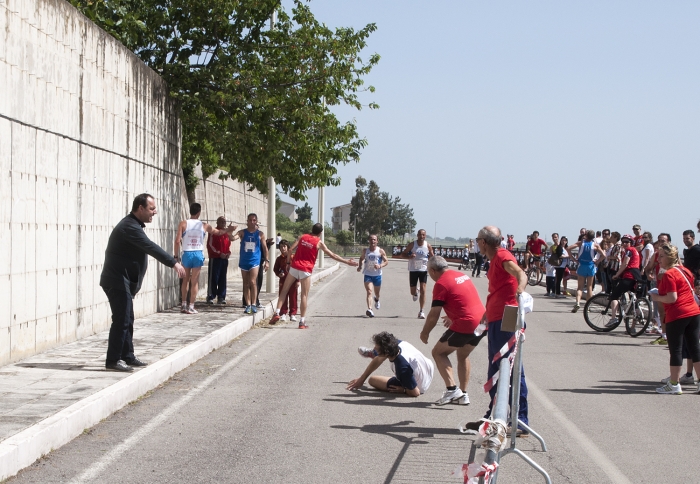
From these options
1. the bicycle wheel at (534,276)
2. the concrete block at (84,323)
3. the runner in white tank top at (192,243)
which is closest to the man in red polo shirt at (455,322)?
the concrete block at (84,323)

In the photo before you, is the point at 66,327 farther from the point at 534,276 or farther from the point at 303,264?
the point at 534,276

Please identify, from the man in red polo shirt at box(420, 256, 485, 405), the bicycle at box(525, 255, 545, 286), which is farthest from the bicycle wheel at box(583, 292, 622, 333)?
the bicycle at box(525, 255, 545, 286)

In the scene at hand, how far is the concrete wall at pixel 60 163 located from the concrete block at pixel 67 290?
13 mm

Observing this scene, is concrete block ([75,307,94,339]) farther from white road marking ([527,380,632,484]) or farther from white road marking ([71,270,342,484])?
white road marking ([527,380,632,484])

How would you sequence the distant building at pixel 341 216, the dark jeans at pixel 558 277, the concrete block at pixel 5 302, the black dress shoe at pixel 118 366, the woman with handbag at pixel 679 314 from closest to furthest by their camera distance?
1. the black dress shoe at pixel 118 366
2. the concrete block at pixel 5 302
3. the woman with handbag at pixel 679 314
4. the dark jeans at pixel 558 277
5. the distant building at pixel 341 216

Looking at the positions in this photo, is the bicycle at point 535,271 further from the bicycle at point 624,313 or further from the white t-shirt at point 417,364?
the white t-shirt at point 417,364

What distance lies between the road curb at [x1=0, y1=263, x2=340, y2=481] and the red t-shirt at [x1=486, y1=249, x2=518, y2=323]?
139 inches

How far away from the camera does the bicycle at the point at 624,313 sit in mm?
15367

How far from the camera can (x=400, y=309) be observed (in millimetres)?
19609

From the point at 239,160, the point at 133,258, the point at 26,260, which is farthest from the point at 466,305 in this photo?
the point at 239,160

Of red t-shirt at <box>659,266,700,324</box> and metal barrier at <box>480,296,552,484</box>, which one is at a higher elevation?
red t-shirt at <box>659,266,700,324</box>

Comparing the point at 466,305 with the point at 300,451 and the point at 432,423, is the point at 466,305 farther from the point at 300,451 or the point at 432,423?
the point at 300,451

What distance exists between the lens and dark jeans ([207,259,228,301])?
17.6 m

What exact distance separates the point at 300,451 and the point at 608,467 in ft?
7.55
